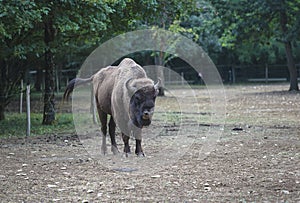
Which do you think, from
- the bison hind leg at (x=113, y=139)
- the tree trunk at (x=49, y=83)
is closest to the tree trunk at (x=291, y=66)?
the tree trunk at (x=49, y=83)

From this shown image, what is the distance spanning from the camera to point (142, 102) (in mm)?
10289

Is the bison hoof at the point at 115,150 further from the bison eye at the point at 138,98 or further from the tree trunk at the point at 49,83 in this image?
the tree trunk at the point at 49,83

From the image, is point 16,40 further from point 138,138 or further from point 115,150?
point 138,138

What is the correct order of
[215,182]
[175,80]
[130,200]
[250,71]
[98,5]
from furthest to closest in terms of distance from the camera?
1. [250,71]
2. [175,80]
3. [98,5]
4. [215,182]
5. [130,200]

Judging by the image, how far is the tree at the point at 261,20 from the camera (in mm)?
31047

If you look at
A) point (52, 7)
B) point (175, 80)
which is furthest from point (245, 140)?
point (175, 80)

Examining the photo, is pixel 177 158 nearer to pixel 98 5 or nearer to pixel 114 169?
pixel 114 169

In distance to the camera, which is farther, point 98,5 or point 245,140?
point 98,5

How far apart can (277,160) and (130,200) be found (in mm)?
3802

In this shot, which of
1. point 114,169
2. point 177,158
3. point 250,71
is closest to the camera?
point 114,169

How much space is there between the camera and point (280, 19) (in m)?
32.8

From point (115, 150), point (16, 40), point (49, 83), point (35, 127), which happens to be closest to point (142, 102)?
point (115, 150)

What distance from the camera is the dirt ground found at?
25.1ft

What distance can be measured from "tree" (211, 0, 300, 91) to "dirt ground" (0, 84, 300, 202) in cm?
1630
